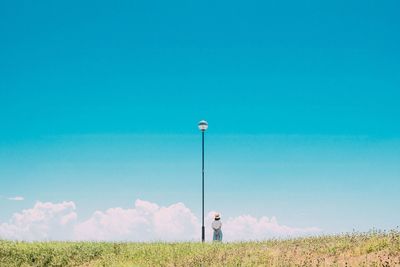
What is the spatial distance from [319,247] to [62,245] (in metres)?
13.6

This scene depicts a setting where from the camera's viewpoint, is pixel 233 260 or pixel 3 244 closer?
pixel 233 260

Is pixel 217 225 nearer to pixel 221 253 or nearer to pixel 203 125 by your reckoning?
pixel 203 125

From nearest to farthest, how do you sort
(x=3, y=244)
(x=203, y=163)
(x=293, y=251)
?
1. (x=293, y=251)
2. (x=3, y=244)
3. (x=203, y=163)

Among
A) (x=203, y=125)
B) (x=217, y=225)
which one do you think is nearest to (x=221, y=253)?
(x=217, y=225)

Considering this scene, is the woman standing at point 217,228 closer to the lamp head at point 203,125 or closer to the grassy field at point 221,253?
the grassy field at point 221,253

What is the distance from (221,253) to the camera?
2306cm

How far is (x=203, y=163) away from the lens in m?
33.5

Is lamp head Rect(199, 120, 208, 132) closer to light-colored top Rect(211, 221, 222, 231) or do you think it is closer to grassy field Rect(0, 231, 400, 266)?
light-colored top Rect(211, 221, 222, 231)

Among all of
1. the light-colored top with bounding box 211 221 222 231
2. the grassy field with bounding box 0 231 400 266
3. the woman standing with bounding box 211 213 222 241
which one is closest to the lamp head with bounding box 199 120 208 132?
the woman standing with bounding box 211 213 222 241

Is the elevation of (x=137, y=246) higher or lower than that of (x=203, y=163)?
lower

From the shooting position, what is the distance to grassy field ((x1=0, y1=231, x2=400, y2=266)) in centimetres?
2009

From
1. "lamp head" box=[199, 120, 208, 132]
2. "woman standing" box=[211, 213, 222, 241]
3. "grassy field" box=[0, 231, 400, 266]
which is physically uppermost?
"lamp head" box=[199, 120, 208, 132]

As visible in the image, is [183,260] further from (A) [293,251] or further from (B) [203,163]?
(B) [203,163]

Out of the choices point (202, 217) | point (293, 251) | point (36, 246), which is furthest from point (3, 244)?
point (293, 251)
